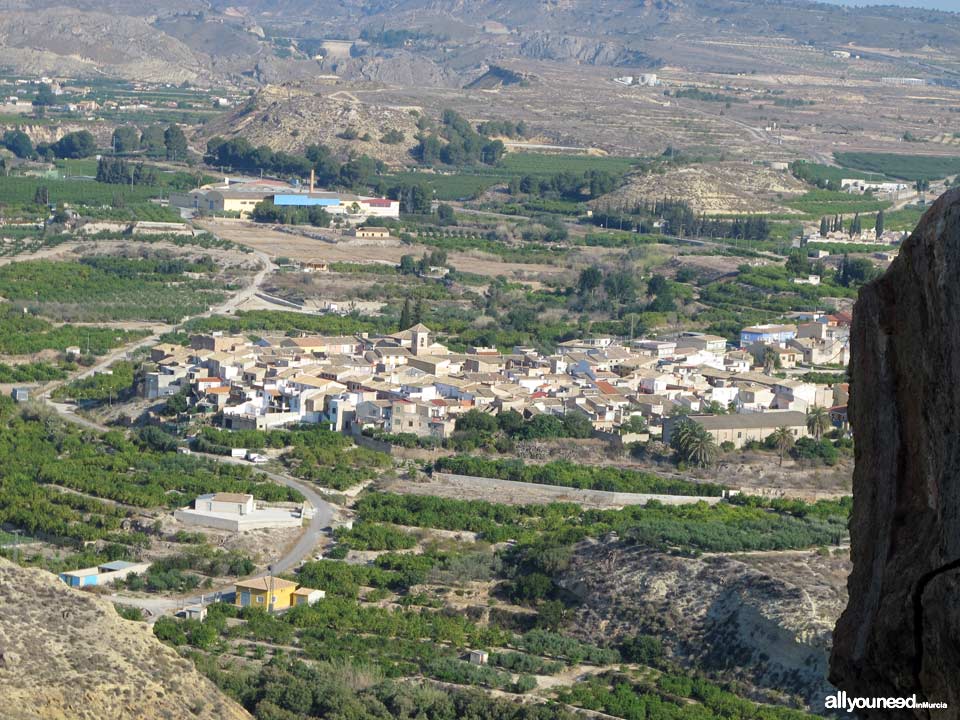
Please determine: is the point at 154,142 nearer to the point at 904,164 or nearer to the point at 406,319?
the point at 904,164

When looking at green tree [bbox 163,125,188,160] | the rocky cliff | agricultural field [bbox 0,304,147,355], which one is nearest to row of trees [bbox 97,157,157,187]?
green tree [bbox 163,125,188,160]

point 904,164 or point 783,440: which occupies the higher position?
point 904,164

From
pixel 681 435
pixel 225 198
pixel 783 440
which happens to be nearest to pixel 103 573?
pixel 681 435

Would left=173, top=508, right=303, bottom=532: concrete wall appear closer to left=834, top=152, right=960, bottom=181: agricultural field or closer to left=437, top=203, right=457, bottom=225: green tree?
left=437, top=203, right=457, bottom=225: green tree

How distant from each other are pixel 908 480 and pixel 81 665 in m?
12.5

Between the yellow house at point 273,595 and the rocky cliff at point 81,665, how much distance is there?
20.4ft

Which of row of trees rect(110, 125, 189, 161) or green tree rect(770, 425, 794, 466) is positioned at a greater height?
green tree rect(770, 425, 794, 466)

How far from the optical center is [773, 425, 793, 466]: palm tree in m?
35.3

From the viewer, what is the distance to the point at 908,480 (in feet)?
19.6

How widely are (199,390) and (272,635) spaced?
15790 mm

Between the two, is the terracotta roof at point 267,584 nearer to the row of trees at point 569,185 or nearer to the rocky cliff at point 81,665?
the rocky cliff at point 81,665

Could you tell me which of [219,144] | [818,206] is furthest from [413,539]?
[219,144]

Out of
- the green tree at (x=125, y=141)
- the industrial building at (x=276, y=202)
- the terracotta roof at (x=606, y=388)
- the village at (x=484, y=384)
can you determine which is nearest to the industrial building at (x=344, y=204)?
the industrial building at (x=276, y=202)

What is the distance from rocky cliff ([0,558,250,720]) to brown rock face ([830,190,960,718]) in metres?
11.1
